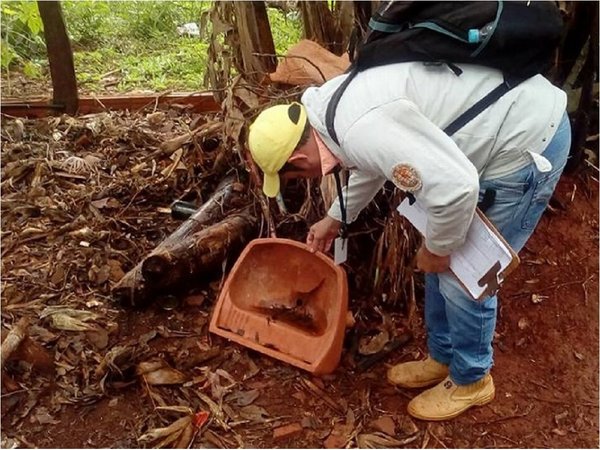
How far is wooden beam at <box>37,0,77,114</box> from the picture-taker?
359 centimetres

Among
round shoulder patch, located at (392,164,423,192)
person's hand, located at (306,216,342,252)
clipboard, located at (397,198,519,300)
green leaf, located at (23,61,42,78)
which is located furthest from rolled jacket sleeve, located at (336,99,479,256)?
green leaf, located at (23,61,42,78)

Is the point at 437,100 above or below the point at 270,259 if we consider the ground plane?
above

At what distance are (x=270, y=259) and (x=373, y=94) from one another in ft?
3.94

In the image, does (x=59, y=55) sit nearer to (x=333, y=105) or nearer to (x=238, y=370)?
(x=238, y=370)

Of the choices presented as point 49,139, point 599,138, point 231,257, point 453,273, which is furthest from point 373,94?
point 49,139

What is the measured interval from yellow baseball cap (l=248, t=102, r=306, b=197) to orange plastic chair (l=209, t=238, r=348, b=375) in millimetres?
757

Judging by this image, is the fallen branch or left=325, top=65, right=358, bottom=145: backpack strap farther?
the fallen branch

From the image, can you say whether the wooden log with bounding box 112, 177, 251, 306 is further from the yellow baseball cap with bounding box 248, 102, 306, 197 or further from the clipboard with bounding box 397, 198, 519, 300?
the clipboard with bounding box 397, 198, 519, 300

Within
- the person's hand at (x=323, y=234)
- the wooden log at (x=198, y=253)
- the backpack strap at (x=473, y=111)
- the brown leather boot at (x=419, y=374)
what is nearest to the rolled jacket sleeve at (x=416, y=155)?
the backpack strap at (x=473, y=111)

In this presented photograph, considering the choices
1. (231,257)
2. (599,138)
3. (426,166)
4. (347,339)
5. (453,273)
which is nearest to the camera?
(426,166)

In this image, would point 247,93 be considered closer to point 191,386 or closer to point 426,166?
point 191,386

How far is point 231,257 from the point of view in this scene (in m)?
2.75

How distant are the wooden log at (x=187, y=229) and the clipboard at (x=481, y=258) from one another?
1.12 meters

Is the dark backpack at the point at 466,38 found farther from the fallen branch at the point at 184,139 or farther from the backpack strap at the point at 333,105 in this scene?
the fallen branch at the point at 184,139
